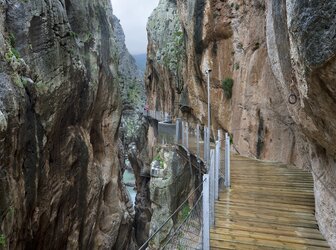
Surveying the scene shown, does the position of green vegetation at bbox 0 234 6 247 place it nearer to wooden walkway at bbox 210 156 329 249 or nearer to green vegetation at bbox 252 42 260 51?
wooden walkway at bbox 210 156 329 249

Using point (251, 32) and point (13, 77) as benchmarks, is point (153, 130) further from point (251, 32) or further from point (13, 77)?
point (13, 77)

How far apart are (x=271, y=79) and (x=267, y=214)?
804 centimetres

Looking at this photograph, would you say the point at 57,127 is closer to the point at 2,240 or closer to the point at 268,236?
the point at 2,240


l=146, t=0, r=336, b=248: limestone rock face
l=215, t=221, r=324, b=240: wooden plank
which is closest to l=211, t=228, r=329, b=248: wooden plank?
l=215, t=221, r=324, b=240: wooden plank

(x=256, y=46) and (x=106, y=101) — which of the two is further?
(x=106, y=101)

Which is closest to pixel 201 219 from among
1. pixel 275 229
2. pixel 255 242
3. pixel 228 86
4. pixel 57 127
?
pixel 255 242

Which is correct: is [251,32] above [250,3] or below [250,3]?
below

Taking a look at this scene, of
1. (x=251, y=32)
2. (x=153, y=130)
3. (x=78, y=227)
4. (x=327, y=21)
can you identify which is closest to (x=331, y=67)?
(x=327, y=21)

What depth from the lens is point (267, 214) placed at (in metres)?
6.83

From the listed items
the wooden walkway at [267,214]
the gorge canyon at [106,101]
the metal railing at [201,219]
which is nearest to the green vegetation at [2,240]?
the gorge canyon at [106,101]

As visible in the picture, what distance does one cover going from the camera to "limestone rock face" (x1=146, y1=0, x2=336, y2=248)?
12.3 feet

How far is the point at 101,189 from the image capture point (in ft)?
57.8

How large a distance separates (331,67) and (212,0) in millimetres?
15661

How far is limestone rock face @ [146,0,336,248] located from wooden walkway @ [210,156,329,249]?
48 centimetres
